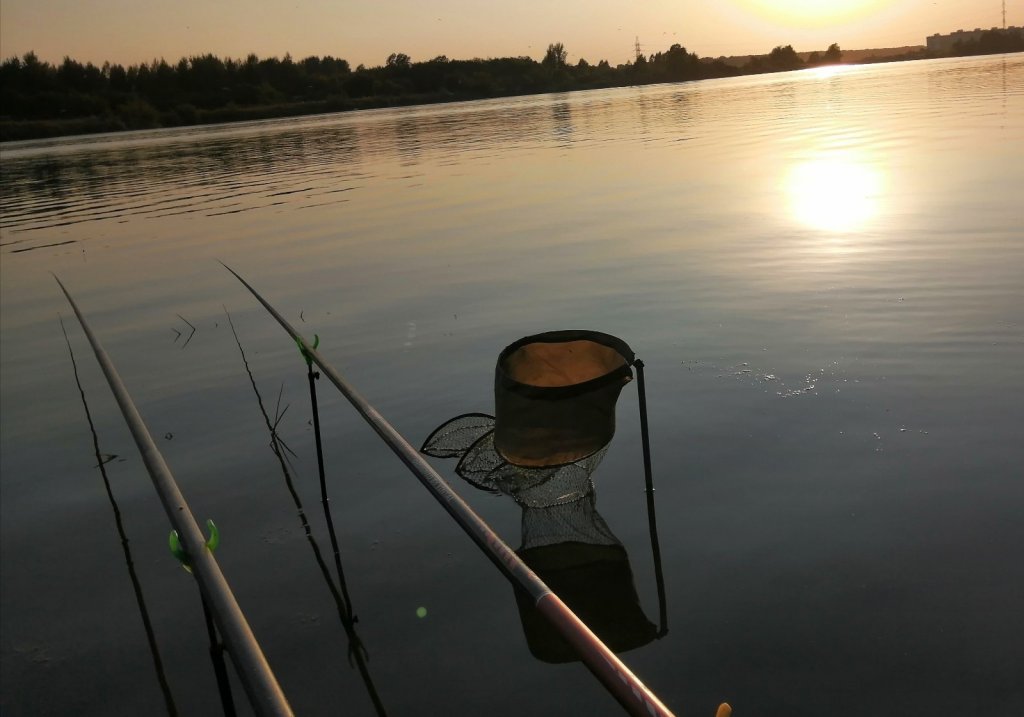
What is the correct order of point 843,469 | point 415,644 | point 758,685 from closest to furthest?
1. point 758,685
2. point 415,644
3. point 843,469

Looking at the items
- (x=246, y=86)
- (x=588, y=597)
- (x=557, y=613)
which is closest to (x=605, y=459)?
(x=588, y=597)

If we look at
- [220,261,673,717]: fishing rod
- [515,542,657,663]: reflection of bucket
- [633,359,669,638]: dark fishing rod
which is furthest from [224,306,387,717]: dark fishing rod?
[633,359,669,638]: dark fishing rod

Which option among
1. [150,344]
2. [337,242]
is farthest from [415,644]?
[337,242]

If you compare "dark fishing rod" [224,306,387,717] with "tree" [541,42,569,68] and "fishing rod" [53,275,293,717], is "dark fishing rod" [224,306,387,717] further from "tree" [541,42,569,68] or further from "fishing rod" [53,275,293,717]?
"tree" [541,42,569,68]

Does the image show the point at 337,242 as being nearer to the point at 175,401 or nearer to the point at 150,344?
the point at 150,344

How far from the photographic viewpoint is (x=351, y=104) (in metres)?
117

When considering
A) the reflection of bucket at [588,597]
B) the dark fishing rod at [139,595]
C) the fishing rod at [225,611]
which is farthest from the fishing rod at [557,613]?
the dark fishing rod at [139,595]

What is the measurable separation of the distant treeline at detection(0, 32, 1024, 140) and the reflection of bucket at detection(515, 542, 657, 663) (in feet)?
324

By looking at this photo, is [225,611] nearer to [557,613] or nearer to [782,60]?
[557,613]

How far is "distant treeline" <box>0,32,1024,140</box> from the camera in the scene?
102125 millimetres

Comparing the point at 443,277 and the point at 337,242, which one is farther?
the point at 337,242

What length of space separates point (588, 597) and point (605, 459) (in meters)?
1.56

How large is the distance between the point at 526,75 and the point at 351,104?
51.9m

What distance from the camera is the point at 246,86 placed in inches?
4872
